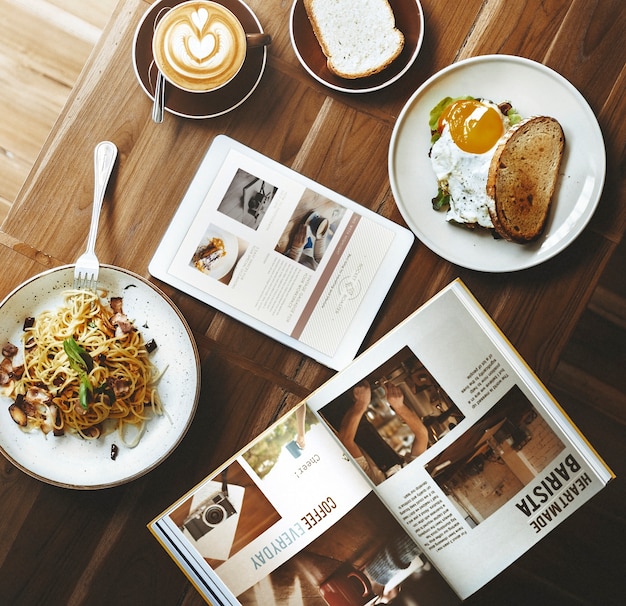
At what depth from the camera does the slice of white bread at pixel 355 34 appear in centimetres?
103

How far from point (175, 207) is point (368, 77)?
0.43 meters

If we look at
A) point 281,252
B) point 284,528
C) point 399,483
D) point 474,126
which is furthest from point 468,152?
point 284,528

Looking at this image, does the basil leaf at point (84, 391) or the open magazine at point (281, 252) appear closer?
the basil leaf at point (84, 391)

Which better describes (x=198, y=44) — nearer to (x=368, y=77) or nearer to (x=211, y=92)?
(x=211, y=92)

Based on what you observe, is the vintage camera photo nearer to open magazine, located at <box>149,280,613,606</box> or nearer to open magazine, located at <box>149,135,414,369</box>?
open magazine, located at <box>149,280,613,606</box>

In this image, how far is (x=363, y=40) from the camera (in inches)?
40.7

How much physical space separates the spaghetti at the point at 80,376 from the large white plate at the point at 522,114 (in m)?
0.55

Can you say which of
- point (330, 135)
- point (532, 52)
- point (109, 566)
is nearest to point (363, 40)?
point (330, 135)

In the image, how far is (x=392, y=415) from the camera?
1.02m

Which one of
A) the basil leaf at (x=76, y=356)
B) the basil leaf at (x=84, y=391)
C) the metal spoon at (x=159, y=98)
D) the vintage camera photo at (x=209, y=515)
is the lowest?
the vintage camera photo at (x=209, y=515)

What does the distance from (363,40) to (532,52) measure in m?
0.32

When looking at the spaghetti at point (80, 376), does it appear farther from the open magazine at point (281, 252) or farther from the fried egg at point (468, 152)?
the fried egg at point (468, 152)

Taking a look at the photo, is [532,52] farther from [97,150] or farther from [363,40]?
[97,150]

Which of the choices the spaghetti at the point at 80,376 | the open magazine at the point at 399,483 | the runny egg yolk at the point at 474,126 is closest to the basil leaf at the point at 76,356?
the spaghetti at the point at 80,376
